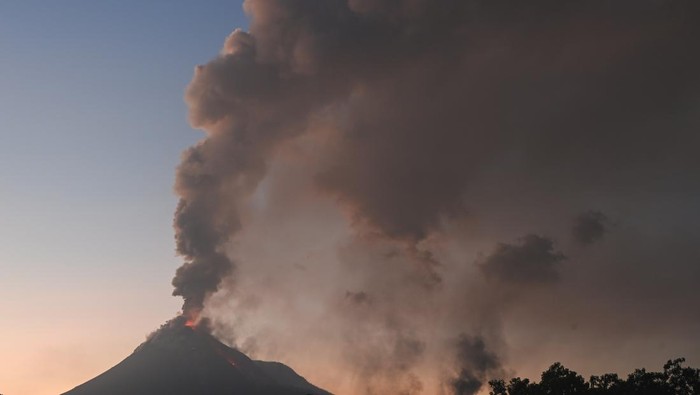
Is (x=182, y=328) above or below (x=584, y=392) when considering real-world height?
above

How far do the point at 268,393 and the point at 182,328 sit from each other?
34377 millimetres

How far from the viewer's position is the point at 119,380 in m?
199

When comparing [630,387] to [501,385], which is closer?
[630,387]

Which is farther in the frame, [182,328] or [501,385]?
[182,328]

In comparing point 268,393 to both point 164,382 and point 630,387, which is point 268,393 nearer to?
point 164,382

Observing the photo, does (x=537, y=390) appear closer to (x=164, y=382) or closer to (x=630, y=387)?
(x=630, y=387)

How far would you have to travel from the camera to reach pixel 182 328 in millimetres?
199750

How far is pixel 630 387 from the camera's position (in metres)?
122

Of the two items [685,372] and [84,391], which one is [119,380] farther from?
[685,372]

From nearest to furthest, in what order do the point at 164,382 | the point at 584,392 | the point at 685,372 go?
the point at 685,372 < the point at 584,392 < the point at 164,382

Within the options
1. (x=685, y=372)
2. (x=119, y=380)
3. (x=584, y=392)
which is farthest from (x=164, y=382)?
(x=685, y=372)

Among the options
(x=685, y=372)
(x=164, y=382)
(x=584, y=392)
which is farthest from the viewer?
(x=164, y=382)

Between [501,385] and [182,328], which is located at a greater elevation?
[182,328]

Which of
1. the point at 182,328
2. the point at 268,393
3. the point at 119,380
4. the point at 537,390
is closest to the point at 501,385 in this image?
the point at 537,390
